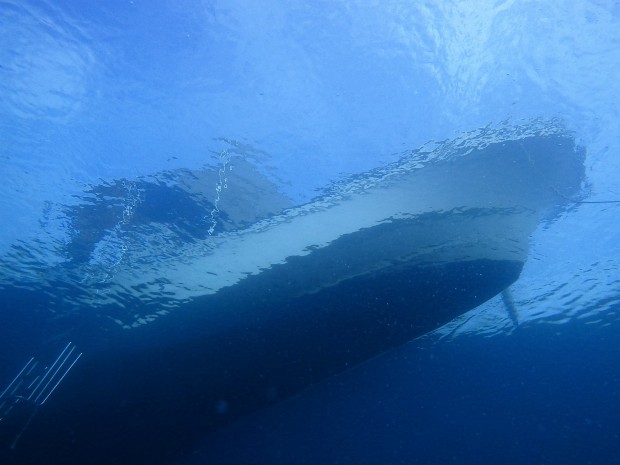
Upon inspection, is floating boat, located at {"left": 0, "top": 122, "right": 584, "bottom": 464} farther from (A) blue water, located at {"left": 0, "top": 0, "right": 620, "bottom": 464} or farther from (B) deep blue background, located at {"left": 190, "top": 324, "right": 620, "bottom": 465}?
(B) deep blue background, located at {"left": 190, "top": 324, "right": 620, "bottom": 465}

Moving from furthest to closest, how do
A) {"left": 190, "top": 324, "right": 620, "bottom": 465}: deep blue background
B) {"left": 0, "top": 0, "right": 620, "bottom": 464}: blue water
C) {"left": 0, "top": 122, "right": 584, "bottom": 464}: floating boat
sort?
{"left": 190, "top": 324, "right": 620, "bottom": 465}: deep blue background
{"left": 0, "top": 122, "right": 584, "bottom": 464}: floating boat
{"left": 0, "top": 0, "right": 620, "bottom": 464}: blue water

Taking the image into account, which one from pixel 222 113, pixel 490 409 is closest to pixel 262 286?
pixel 222 113

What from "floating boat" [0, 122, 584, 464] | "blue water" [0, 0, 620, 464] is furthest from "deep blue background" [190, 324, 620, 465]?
"blue water" [0, 0, 620, 464]

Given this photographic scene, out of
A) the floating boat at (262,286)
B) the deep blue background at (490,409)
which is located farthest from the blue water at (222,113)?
the deep blue background at (490,409)

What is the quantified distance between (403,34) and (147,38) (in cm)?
418

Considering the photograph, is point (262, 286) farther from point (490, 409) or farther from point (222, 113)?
point (490, 409)

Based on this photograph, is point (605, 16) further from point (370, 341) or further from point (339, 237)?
point (370, 341)

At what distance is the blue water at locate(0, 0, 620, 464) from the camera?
5516 millimetres

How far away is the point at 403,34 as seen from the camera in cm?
572

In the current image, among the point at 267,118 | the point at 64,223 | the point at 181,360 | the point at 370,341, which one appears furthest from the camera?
the point at 370,341

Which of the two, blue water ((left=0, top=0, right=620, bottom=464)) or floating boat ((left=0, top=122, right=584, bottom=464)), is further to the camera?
floating boat ((left=0, top=122, right=584, bottom=464))

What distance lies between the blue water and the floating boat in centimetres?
13

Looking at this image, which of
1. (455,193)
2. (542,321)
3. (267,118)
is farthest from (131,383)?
(542,321)

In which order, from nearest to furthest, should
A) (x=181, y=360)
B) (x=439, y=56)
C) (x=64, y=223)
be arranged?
(x=439, y=56) → (x=64, y=223) → (x=181, y=360)
